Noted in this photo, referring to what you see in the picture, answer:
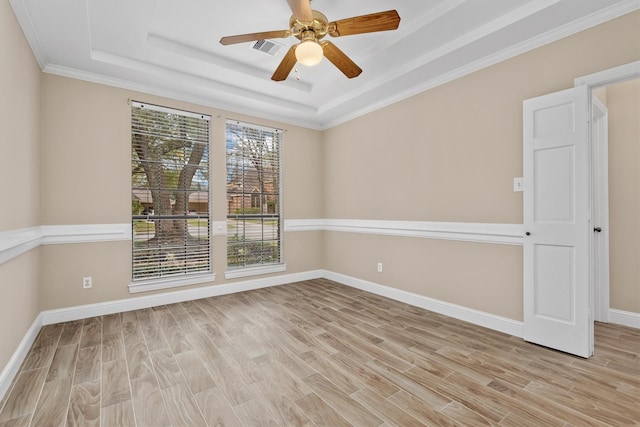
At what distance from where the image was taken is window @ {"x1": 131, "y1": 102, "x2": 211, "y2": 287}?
12.2 ft

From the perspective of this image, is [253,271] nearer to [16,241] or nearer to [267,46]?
[16,241]

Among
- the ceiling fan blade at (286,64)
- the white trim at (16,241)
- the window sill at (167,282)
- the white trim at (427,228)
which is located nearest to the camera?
the white trim at (16,241)

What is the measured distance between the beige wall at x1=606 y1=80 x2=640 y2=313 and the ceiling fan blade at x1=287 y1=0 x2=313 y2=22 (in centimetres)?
353

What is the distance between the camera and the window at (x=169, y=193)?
3721 millimetres

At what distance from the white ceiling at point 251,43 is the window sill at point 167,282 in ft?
7.95

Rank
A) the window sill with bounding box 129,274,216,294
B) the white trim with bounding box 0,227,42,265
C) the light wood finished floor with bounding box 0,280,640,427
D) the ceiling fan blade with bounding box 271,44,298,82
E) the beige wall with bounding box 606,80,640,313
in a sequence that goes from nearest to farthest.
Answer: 1. the light wood finished floor with bounding box 0,280,640,427
2. the white trim with bounding box 0,227,42,265
3. the ceiling fan blade with bounding box 271,44,298,82
4. the beige wall with bounding box 606,80,640,313
5. the window sill with bounding box 129,274,216,294

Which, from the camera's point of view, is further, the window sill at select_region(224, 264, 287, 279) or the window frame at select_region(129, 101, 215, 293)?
the window sill at select_region(224, 264, 287, 279)

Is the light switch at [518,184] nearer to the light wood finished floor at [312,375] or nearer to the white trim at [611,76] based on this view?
the white trim at [611,76]

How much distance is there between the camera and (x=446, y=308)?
3406mm

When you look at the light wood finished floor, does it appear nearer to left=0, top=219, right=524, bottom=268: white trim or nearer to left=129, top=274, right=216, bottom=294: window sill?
left=129, top=274, right=216, bottom=294: window sill

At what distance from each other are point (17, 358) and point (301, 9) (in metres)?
3.34

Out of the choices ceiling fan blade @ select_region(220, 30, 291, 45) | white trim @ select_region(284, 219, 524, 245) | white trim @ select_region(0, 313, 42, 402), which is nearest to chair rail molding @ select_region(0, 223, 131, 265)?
white trim @ select_region(0, 313, 42, 402)

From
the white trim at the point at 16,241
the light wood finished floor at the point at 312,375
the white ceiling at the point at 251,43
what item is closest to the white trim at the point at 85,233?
the white trim at the point at 16,241

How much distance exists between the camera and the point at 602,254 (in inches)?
127
